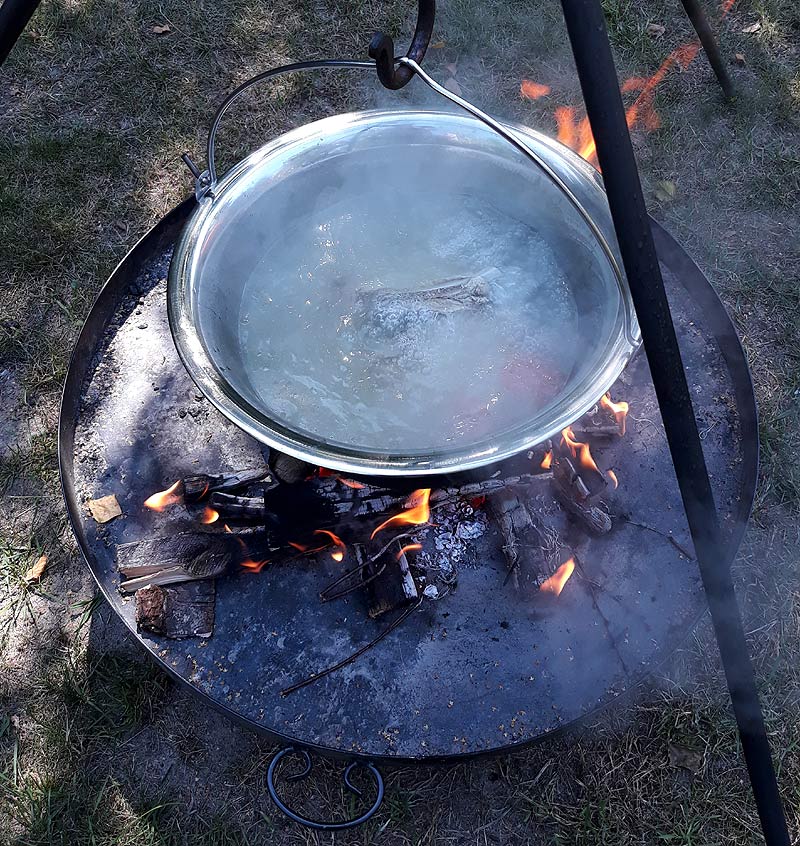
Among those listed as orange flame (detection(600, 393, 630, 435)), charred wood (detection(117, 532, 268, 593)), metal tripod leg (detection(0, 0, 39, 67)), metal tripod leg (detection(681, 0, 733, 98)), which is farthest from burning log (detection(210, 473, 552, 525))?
metal tripod leg (detection(681, 0, 733, 98))

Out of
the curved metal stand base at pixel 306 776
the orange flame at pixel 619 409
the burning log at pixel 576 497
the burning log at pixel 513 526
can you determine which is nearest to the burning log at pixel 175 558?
the curved metal stand base at pixel 306 776

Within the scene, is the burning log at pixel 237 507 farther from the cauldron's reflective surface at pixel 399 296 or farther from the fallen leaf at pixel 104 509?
the cauldron's reflective surface at pixel 399 296

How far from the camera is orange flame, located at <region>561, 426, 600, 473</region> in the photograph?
2459 mm

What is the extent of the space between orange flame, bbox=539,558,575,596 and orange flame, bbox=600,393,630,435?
605 mm

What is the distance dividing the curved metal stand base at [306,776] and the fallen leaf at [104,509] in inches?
41.4

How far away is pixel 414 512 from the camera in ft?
7.86

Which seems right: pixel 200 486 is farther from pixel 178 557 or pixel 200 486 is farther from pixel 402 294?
pixel 402 294

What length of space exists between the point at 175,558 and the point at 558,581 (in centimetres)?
137

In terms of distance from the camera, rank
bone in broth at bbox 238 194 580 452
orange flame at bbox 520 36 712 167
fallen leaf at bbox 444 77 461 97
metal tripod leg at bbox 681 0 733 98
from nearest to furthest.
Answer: bone in broth at bbox 238 194 580 452, metal tripod leg at bbox 681 0 733 98, orange flame at bbox 520 36 712 167, fallen leaf at bbox 444 77 461 97

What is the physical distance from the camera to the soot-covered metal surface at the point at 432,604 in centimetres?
216

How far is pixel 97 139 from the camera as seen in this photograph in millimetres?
3705

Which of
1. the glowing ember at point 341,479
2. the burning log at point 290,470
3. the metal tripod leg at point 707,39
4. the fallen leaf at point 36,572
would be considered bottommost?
the fallen leaf at point 36,572

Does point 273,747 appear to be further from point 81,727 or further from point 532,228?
point 532,228

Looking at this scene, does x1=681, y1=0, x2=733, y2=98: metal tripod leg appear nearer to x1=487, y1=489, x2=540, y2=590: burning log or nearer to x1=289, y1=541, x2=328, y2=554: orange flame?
x1=487, y1=489, x2=540, y2=590: burning log
